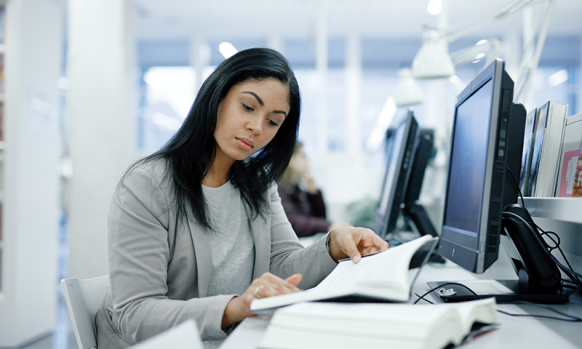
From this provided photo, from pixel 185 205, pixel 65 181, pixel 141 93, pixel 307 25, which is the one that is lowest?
pixel 65 181

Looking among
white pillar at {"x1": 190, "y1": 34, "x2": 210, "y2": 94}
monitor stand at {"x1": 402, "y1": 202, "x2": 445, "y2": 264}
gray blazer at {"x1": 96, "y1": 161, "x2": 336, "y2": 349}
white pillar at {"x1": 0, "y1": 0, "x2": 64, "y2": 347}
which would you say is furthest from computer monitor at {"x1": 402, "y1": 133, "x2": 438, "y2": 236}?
white pillar at {"x1": 190, "y1": 34, "x2": 210, "y2": 94}

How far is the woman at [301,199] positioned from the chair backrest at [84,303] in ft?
5.03

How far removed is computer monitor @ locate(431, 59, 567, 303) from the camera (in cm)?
74

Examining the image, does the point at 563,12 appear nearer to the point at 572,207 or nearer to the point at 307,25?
the point at 307,25

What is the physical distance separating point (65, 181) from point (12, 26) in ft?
7.68

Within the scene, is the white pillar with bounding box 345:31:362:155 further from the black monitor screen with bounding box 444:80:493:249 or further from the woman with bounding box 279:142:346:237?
the black monitor screen with bounding box 444:80:493:249

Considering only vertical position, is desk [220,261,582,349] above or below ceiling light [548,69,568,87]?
below

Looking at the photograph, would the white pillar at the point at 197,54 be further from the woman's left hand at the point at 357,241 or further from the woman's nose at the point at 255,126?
the woman's left hand at the point at 357,241

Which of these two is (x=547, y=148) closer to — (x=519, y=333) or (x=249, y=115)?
(x=519, y=333)

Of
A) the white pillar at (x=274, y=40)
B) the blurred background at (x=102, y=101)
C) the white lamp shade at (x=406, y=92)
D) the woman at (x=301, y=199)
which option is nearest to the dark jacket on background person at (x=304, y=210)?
the woman at (x=301, y=199)

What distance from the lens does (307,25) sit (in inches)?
215

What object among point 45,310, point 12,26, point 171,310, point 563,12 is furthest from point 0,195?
point 563,12

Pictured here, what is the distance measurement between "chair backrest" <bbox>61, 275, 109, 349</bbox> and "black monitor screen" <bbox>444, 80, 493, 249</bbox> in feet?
2.77

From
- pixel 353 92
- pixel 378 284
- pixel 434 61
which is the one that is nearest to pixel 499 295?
pixel 378 284
